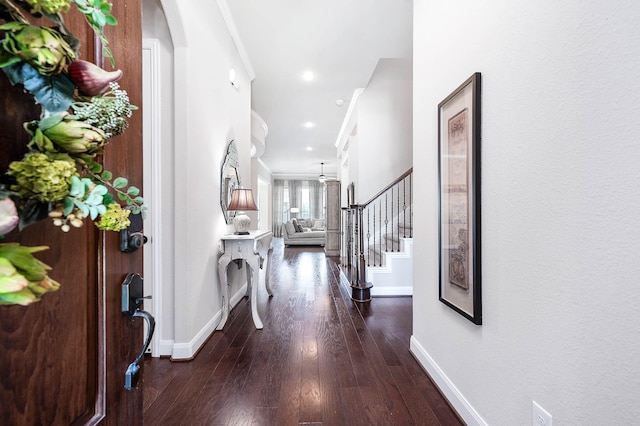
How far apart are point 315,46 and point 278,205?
386 inches

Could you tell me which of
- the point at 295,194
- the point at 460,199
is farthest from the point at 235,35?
the point at 295,194

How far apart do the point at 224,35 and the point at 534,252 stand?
3166mm

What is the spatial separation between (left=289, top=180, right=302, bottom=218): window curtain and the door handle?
40.7ft

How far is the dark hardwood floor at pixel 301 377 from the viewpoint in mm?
1564

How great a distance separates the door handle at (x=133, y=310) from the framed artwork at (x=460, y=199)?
1355 mm

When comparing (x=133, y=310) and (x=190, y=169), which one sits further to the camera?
(x=190, y=169)

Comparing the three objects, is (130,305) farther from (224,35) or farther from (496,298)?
(224,35)

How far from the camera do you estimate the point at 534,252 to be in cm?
107

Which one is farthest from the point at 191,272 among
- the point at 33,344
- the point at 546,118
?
the point at 546,118

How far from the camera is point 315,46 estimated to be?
335 centimetres

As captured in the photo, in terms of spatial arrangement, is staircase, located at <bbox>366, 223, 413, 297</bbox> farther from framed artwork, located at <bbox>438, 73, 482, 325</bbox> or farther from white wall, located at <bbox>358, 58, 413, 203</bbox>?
framed artwork, located at <bbox>438, 73, 482, 325</bbox>

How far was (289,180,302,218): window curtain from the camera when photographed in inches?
515

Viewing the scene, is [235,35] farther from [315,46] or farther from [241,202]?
[241,202]

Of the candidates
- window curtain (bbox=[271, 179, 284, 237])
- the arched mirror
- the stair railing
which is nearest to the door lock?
the arched mirror
